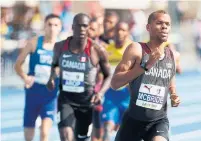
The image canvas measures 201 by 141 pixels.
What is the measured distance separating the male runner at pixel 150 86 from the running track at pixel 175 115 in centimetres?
430

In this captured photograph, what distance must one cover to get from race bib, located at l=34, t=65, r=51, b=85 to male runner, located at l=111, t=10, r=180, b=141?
8.40ft

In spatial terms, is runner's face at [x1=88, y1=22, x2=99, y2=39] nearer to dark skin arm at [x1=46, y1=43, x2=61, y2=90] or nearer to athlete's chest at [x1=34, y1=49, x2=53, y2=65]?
athlete's chest at [x1=34, y1=49, x2=53, y2=65]

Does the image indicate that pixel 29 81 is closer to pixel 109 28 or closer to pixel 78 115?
pixel 78 115

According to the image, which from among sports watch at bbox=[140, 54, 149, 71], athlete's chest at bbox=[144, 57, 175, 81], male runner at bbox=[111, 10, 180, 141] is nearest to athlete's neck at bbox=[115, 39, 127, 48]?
male runner at bbox=[111, 10, 180, 141]

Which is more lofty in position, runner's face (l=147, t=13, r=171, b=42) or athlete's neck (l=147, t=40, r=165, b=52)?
runner's face (l=147, t=13, r=171, b=42)

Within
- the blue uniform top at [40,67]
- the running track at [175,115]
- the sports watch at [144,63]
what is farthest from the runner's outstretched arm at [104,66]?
the running track at [175,115]

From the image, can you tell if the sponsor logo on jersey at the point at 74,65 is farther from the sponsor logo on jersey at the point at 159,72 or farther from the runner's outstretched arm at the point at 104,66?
the sponsor logo on jersey at the point at 159,72

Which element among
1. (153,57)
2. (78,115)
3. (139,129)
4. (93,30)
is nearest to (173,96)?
(139,129)

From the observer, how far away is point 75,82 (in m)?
7.49

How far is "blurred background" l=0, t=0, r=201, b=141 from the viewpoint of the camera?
1238 centimetres

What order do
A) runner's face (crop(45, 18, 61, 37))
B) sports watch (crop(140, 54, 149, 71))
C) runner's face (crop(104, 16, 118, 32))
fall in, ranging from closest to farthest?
sports watch (crop(140, 54, 149, 71)) → runner's face (crop(45, 18, 61, 37)) → runner's face (crop(104, 16, 118, 32))

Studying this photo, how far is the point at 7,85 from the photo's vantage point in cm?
1772

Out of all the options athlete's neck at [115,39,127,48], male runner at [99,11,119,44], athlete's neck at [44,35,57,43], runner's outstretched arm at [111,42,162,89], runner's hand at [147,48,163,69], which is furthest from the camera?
male runner at [99,11,119,44]

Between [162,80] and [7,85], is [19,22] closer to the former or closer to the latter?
[7,85]
